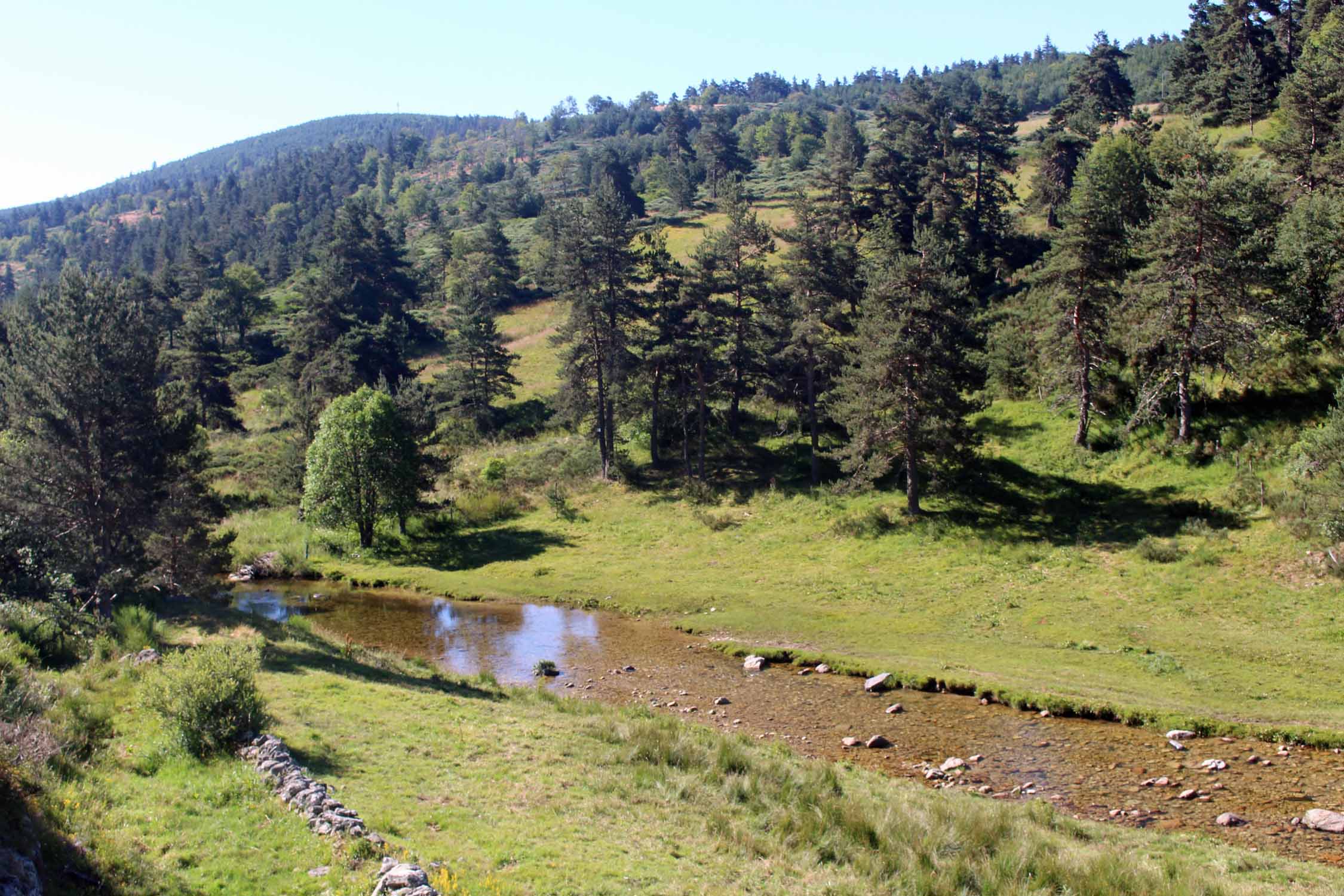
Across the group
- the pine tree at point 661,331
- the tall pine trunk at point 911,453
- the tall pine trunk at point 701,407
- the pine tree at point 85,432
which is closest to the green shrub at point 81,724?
the pine tree at point 85,432

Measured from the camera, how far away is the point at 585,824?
13289 millimetres

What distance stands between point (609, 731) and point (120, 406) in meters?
22.0

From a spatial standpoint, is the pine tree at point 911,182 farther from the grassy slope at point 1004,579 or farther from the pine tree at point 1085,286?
the grassy slope at point 1004,579

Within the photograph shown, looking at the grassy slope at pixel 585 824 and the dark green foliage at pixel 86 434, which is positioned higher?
the dark green foliage at pixel 86 434

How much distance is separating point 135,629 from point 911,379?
32782 mm

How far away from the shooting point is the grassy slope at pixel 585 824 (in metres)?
11.1

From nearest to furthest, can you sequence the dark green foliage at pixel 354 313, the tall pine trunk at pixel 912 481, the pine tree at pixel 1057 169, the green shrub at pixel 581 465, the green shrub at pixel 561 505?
the tall pine trunk at pixel 912 481 < the green shrub at pixel 561 505 < the green shrub at pixel 581 465 < the dark green foliage at pixel 354 313 < the pine tree at pixel 1057 169

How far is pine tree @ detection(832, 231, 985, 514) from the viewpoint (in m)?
38.5

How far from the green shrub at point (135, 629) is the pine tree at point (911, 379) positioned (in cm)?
Answer: 2972

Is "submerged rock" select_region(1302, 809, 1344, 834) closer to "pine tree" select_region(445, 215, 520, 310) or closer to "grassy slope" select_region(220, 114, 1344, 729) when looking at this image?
"grassy slope" select_region(220, 114, 1344, 729)

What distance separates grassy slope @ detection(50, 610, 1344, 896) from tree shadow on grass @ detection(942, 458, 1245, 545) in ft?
72.8

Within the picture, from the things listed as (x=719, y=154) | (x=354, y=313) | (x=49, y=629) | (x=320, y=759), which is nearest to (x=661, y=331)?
(x=49, y=629)

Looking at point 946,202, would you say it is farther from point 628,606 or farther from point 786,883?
point 786,883

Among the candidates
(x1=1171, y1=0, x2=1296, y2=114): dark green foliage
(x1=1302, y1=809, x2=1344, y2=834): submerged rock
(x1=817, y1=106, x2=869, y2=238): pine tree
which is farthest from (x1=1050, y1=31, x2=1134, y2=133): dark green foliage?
(x1=1302, y1=809, x2=1344, y2=834): submerged rock
